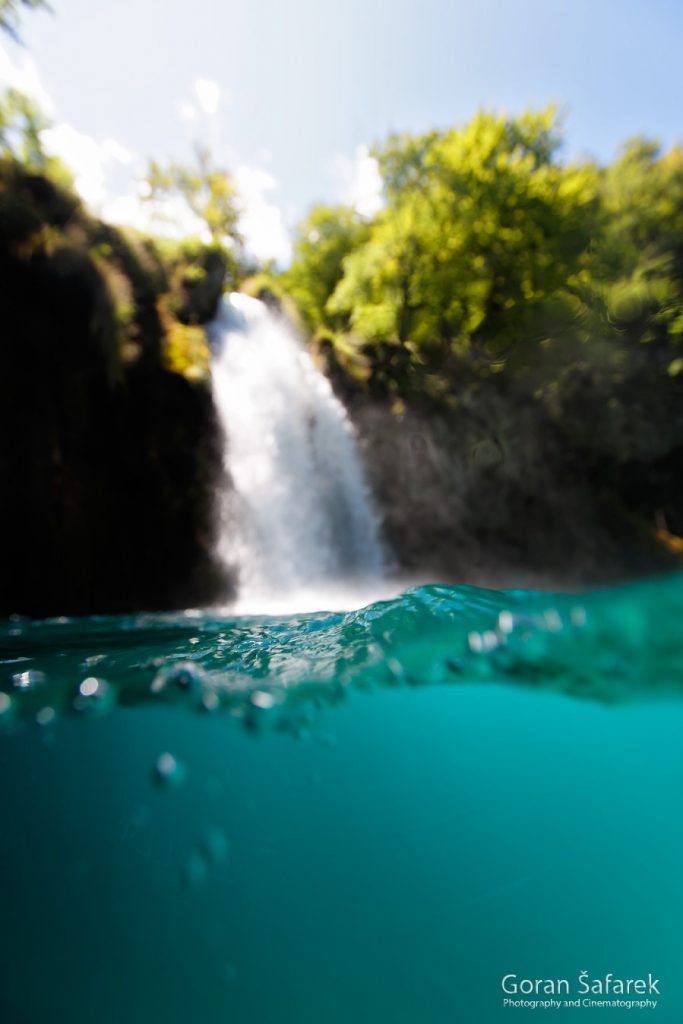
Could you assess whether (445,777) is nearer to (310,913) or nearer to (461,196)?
(310,913)

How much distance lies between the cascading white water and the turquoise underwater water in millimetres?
6420

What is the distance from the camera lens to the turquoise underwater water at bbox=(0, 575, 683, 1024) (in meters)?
2.68

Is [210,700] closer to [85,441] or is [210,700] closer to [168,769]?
[168,769]

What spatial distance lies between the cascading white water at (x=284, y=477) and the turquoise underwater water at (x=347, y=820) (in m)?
6.42

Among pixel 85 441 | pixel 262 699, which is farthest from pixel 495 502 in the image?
pixel 262 699

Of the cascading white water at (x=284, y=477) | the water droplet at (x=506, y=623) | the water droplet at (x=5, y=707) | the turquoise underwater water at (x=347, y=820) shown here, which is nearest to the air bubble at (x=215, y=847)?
the turquoise underwater water at (x=347, y=820)

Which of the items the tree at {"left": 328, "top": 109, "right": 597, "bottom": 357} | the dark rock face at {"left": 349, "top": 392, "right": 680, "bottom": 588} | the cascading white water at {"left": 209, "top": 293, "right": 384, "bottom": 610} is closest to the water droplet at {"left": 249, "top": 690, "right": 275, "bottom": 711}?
the cascading white water at {"left": 209, "top": 293, "right": 384, "bottom": 610}

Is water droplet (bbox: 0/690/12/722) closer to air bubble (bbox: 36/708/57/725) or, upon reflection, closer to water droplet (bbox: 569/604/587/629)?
air bubble (bbox: 36/708/57/725)

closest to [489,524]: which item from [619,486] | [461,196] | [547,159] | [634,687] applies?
[619,486]

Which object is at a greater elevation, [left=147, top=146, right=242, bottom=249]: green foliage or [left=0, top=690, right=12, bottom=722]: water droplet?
[left=147, top=146, right=242, bottom=249]: green foliage

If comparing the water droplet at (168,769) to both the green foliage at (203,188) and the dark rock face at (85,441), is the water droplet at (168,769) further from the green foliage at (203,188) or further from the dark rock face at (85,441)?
the green foliage at (203,188)

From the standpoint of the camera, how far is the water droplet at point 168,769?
3059 millimetres

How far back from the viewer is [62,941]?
2588 millimetres

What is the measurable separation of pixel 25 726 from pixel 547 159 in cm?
2013
